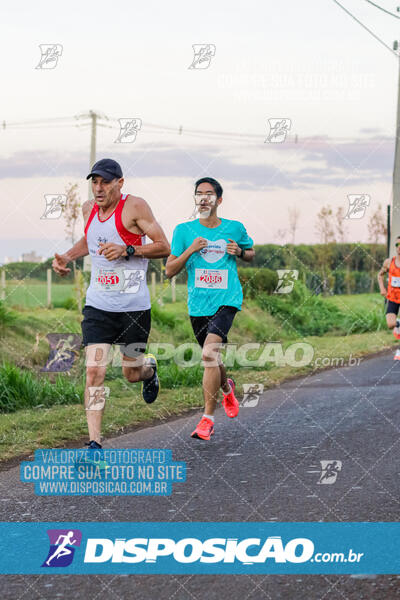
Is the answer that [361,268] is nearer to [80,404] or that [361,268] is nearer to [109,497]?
[80,404]

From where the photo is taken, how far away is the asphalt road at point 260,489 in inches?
163

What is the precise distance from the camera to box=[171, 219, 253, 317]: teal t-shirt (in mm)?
7379

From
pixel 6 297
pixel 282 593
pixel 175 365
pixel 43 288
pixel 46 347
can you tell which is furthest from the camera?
pixel 43 288

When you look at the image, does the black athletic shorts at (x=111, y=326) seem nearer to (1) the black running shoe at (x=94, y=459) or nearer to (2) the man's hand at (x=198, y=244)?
(2) the man's hand at (x=198, y=244)

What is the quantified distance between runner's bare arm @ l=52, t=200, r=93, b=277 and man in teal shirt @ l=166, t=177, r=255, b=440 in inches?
29.4

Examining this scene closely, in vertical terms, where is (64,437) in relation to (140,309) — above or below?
below

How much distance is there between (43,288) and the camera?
20297 millimetres

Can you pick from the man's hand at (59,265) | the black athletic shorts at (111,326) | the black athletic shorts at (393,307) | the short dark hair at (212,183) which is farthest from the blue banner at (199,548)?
the black athletic shorts at (393,307)

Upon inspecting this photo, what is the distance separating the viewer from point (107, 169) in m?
6.38

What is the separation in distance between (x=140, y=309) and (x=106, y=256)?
0.68 metres

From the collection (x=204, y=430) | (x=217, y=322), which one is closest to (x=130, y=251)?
(x=217, y=322)

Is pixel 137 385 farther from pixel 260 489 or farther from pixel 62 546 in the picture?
pixel 62 546

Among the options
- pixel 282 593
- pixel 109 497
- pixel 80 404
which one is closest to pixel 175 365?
pixel 80 404

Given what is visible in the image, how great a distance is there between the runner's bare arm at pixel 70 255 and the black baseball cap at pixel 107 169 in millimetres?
394
